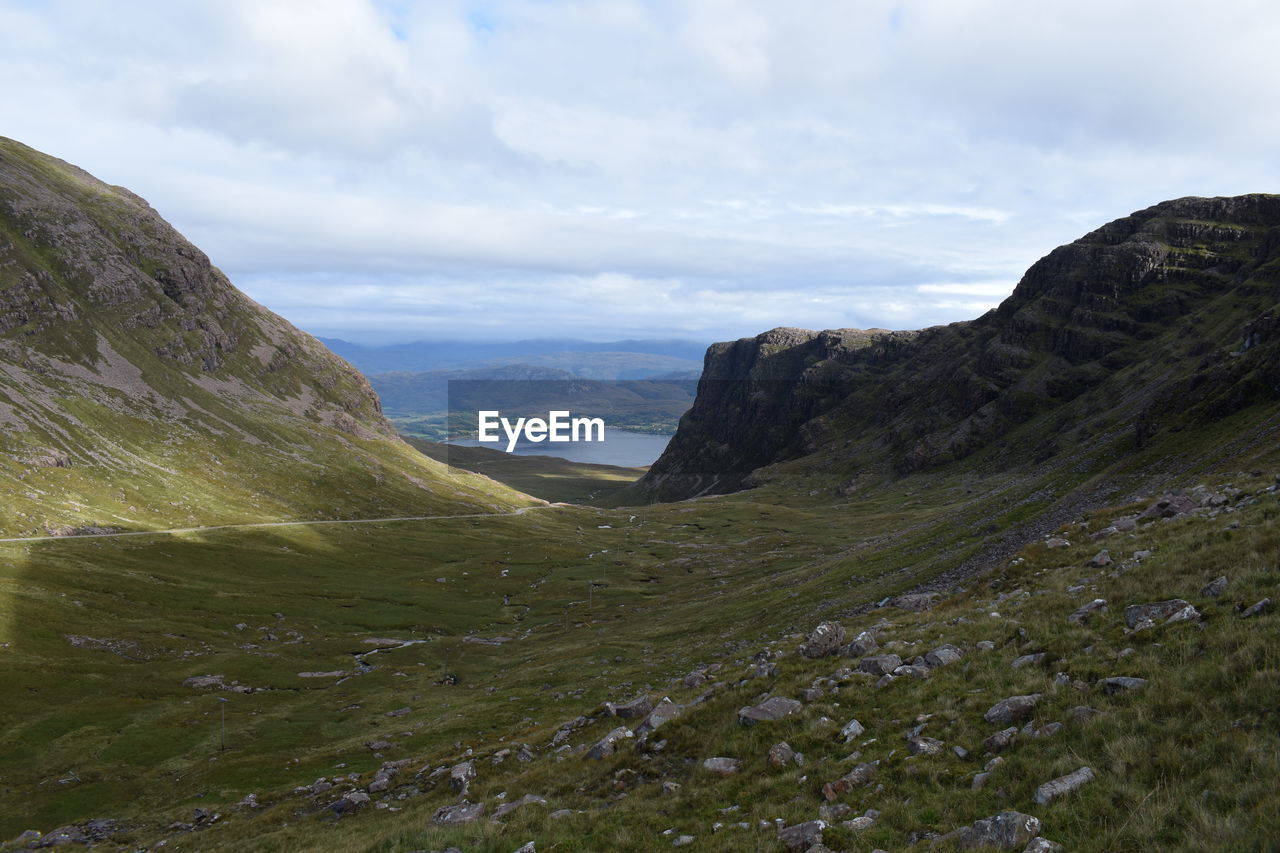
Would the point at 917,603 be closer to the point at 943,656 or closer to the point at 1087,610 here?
the point at 1087,610

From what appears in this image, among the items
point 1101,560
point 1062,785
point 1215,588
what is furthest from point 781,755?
point 1101,560

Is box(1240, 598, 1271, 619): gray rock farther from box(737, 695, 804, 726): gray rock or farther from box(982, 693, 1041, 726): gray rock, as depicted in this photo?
box(737, 695, 804, 726): gray rock

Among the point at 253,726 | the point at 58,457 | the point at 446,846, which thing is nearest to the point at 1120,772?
the point at 446,846

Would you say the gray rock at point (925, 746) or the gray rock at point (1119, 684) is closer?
the gray rock at point (1119, 684)

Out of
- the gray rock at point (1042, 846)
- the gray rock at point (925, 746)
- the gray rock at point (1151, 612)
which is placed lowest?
the gray rock at point (925, 746)

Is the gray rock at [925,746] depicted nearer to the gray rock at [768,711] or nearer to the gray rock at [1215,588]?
the gray rock at [768,711]

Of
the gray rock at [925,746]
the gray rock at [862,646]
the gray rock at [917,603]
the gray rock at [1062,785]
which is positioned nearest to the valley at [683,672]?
the gray rock at [1062,785]
